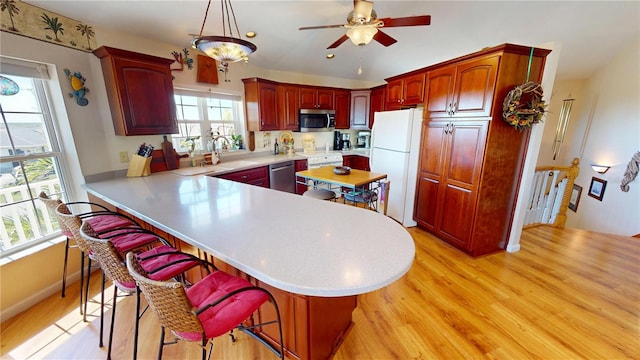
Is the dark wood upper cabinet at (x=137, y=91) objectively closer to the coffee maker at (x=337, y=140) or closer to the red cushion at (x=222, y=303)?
the red cushion at (x=222, y=303)

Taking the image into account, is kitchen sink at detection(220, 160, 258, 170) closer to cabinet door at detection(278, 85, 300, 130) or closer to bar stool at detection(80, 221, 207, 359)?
cabinet door at detection(278, 85, 300, 130)

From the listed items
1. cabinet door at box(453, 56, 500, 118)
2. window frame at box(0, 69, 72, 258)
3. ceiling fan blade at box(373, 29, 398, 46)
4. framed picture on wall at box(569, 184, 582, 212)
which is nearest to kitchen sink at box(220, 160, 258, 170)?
window frame at box(0, 69, 72, 258)

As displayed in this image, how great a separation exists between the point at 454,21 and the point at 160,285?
3.96 metres

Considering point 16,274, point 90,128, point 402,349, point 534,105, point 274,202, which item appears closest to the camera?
point 402,349

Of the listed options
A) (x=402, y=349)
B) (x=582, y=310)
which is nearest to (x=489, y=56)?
(x=582, y=310)

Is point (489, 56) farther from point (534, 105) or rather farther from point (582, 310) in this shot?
point (582, 310)

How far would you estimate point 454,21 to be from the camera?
2971 millimetres

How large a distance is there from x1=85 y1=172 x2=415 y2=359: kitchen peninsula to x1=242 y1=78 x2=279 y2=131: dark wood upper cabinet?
2182 mm

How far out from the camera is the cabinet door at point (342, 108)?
4.75 m

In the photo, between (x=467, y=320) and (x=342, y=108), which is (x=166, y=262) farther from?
(x=342, y=108)

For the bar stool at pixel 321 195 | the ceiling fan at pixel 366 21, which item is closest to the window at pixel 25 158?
the bar stool at pixel 321 195

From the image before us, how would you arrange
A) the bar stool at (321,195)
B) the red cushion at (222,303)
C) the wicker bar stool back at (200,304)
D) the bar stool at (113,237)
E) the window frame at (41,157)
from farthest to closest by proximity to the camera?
the bar stool at (321,195), the window frame at (41,157), the bar stool at (113,237), the red cushion at (222,303), the wicker bar stool back at (200,304)

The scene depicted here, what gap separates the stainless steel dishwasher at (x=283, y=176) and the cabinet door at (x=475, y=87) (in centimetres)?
254

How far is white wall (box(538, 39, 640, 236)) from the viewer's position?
12.2ft
